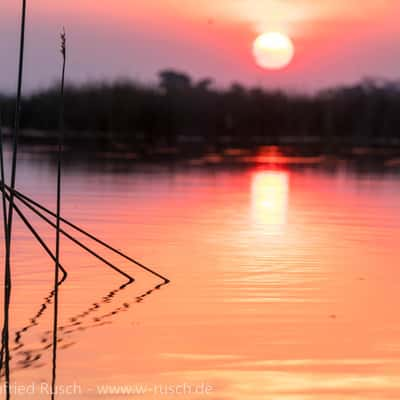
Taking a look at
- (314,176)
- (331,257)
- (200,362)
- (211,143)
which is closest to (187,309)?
(200,362)

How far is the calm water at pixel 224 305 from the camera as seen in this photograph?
5.29 meters

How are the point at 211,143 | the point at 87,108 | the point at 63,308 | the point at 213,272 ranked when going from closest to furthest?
the point at 63,308 < the point at 213,272 < the point at 211,143 < the point at 87,108

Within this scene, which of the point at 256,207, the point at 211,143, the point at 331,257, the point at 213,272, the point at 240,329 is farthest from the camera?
the point at 211,143

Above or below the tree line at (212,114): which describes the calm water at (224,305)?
below

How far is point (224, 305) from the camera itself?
23.1ft

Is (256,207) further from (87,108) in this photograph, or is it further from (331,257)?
(87,108)

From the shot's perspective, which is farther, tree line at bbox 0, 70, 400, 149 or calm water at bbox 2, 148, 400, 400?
tree line at bbox 0, 70, 400, 149

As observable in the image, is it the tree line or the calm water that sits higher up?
the tree line

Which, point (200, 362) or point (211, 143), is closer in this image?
point (200, 362)

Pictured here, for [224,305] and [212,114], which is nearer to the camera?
[224,305]

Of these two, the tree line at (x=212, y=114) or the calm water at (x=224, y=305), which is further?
the tree line at (x=212, y=114)

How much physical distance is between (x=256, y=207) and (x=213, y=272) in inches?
266

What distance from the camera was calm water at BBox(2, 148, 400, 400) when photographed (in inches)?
208

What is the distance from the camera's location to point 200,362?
218 inches
